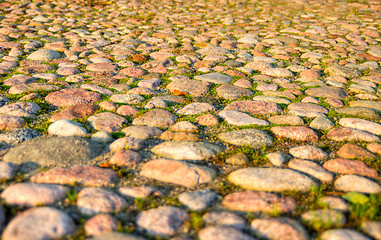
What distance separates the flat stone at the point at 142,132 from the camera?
2410 millimetres

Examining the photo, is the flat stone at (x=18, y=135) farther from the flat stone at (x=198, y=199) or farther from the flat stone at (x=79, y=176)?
the flat stone at (x=198, y=199)

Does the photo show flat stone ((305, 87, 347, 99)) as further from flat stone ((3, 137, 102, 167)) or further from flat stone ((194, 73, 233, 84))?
flat stone ((3, 137, 102, 167))

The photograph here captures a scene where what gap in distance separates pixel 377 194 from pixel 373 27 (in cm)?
611

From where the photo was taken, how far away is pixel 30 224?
1426 millimetres

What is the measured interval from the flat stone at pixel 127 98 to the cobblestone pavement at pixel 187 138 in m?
0.02

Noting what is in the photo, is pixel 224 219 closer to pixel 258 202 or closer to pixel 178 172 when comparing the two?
pixel 258 202

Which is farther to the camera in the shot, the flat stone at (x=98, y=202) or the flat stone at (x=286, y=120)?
the flat stone at (x=286, y=120)

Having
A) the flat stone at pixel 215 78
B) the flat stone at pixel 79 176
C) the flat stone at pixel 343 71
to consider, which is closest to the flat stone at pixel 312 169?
the flat stone at pixel 79 176

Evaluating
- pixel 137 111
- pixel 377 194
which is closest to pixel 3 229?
pixel 137 111

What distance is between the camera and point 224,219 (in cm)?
157

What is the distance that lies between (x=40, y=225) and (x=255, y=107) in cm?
208

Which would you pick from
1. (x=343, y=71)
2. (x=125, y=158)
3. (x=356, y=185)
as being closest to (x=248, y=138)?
(x=356, y=185)

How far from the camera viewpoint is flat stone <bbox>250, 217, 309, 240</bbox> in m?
1.45

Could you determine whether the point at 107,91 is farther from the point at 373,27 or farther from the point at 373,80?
the point at 373,27
